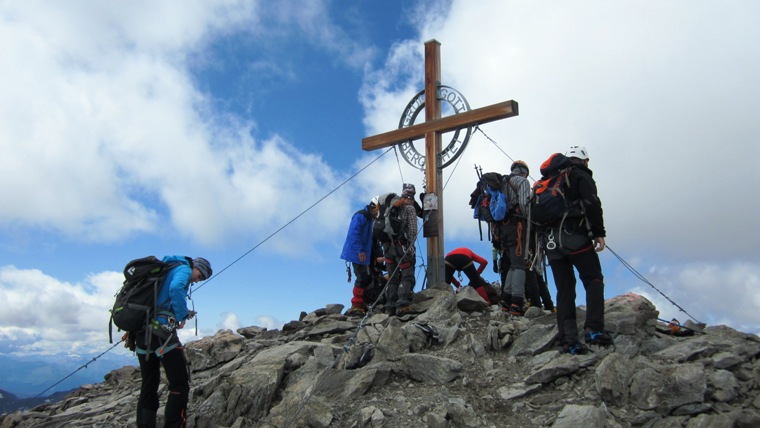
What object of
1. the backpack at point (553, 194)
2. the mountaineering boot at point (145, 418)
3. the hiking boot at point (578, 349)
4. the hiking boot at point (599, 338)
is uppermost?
the backpack at point (553, 194)

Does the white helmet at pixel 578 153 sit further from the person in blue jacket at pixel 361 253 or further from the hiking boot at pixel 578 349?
the person in blue jacket at pixel 361 253

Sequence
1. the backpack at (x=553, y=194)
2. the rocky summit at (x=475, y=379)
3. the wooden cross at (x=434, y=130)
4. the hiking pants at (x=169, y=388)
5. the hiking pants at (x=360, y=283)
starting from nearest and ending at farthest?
the rocky summit at (x=475, y=379), the hiking pants at (x=169, y=388), the backpack at (x=553, y=194), the hiking pants at (x=360, y=283), the wooden cross at (x=434, y=130)

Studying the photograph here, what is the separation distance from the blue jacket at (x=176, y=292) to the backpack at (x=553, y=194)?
4.99 metres

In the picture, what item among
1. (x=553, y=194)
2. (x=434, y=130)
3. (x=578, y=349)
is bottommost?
(x=578, y=349)

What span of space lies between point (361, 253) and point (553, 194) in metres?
5.04

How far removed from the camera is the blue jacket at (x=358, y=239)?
11523 mm

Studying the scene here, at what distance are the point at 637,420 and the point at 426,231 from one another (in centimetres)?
695

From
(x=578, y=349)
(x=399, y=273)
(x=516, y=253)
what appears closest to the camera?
(x=578, y=349)

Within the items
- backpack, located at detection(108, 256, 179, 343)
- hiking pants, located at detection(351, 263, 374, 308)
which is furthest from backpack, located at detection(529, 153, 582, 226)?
backpack, located at detection(108, 256, 179, 343)

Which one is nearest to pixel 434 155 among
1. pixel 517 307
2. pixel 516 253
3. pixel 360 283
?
pixel 360 283

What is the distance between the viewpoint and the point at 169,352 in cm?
691

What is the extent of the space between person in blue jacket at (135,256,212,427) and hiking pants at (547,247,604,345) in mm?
5149

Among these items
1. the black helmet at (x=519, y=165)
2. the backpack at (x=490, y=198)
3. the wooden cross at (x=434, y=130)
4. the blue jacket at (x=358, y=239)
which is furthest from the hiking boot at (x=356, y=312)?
the black helmet at (x=519, y=165)

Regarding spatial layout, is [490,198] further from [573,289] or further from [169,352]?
[169,352]
